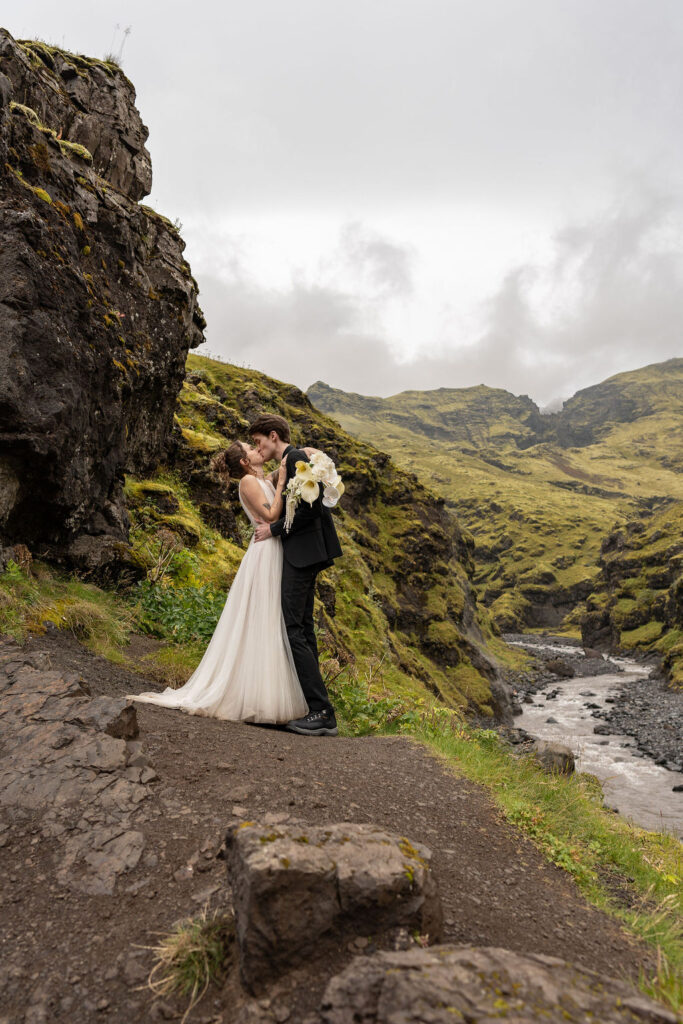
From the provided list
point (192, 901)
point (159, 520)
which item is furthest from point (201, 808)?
point (159, 520)

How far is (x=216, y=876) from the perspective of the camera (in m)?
2.97

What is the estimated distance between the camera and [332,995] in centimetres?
183

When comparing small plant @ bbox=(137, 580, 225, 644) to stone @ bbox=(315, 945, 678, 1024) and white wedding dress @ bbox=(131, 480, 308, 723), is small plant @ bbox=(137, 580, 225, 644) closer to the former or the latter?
white wedding dress @ bbox=(131, 480, 308, 723)

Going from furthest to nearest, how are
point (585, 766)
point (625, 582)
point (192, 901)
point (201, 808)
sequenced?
1. point (625, 582)
2. point (585, 766)
3. point (201, 808)
4. point (192, 901)

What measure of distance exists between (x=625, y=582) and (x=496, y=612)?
4147 centimetres

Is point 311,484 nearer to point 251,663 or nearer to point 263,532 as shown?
point 263,532

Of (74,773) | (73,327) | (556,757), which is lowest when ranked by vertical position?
(556,757)

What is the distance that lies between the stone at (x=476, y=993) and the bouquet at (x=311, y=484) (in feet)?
16.6

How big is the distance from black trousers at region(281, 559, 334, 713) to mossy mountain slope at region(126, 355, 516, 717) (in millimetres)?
3925

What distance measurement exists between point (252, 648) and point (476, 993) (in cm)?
556

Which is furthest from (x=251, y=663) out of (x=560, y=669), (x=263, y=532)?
(x=560, y=669)

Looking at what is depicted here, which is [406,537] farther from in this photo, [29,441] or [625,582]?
[625,582]

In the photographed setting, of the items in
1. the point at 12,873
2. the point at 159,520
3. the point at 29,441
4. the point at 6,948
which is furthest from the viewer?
the point at 159,520

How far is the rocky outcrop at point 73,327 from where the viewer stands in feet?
24.4
